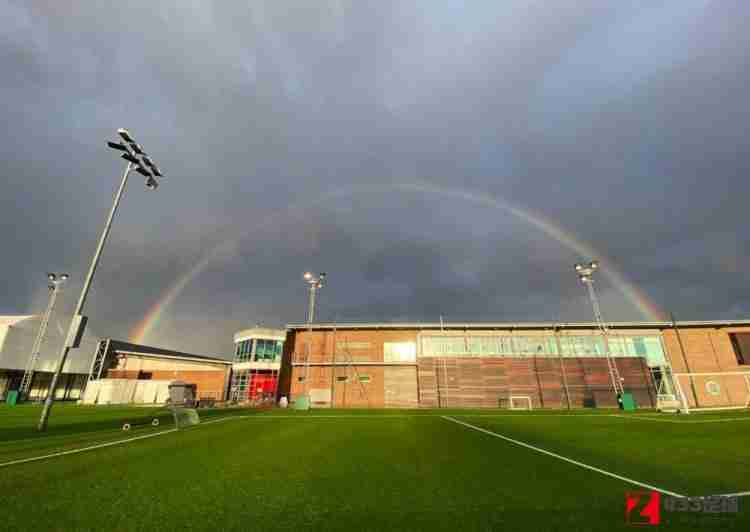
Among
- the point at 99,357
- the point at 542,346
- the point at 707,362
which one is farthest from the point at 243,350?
the point at 707,362

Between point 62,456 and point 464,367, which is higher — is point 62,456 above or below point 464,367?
below

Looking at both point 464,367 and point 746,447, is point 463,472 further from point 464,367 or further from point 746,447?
point 464,367

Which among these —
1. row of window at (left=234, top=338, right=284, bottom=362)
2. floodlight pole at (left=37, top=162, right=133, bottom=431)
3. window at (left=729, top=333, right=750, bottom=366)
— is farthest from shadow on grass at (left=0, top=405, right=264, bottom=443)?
window at (left=729, top=333, right=750, bottom=366)

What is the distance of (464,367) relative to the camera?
127 feet

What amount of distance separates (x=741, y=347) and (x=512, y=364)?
28.7 meters

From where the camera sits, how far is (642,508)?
352cm

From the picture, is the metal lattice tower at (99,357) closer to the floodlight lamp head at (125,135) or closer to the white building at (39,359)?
the white building at (39,359)

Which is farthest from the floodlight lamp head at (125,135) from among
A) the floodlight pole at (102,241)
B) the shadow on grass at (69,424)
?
the shadow on grass at (69,424)

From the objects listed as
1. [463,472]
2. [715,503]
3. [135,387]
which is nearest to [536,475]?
[463,472]

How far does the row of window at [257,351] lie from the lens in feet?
160

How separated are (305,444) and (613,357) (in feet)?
144

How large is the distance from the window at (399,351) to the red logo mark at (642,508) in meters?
37.6

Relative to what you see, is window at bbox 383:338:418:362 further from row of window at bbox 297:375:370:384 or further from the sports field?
the sports field

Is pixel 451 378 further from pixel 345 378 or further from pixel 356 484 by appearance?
pixel 356 484
